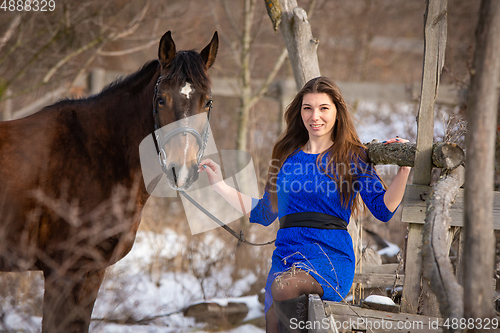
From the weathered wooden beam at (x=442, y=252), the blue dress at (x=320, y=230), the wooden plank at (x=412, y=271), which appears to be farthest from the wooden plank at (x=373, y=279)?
the weathered wooden beam at (x=442, y=252)

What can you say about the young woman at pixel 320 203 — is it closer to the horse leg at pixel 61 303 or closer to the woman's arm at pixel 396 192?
the woman's arm at pixel 396 192

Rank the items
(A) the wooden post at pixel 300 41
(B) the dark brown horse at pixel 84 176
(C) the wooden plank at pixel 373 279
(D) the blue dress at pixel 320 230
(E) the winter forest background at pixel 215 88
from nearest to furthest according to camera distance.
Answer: (D) the blue dress at pixel 320 230 < (B) the dark brown horse at pixel 84 176 < (C) the wooden plank at pixel 373 279 < (A) the wooden post at pixel 300 41 < (E) the winter forest background at pixel 215 88

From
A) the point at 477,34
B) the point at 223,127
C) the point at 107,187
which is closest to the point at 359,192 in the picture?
the point at 477,34

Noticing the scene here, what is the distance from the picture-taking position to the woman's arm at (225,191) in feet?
7.45

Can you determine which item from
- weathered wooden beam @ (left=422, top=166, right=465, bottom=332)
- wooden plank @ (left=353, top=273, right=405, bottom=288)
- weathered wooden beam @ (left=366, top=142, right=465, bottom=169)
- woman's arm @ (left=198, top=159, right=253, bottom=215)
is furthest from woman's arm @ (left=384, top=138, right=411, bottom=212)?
wooden plank @ (left=353, top=273, right=405, bottom=288)

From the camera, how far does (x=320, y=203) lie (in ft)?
6.55

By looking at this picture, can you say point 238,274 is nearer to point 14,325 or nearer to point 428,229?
point 14,325

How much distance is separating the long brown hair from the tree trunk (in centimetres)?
74

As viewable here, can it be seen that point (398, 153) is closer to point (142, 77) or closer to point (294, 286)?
point (294, 286)

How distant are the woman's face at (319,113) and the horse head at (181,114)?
65 cm

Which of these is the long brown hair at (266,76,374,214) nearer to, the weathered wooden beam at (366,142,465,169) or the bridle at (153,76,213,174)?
the weathered wooden beam at (366,142,465,169)

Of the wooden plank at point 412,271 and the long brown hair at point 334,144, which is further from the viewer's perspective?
the wooden plank at point 412,271

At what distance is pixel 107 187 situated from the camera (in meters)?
2.52

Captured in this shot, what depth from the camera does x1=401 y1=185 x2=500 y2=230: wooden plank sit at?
2160 millimetres
